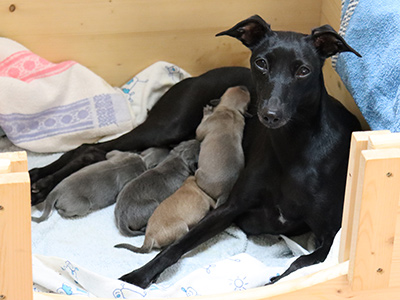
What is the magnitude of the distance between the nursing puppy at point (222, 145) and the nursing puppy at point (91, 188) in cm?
28

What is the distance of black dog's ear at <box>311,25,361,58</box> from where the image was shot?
→ 6.91 ft

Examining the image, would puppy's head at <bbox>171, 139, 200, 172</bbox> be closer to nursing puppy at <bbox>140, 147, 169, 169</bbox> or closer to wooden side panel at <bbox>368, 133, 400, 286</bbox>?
nursing puppy at <bbox>140, 147, 169, 169</bbox>

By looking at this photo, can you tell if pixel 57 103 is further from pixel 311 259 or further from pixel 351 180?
pixel 351 180

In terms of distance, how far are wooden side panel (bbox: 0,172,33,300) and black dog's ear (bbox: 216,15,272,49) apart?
37.6 inches

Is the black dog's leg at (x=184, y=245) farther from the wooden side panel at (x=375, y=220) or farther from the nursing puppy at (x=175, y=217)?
the wooden side panel at (x=375, y=220)

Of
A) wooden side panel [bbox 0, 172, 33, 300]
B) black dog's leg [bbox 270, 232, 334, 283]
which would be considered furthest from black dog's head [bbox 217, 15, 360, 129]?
wooden side panel [bbox 0, 172, 33, 300]

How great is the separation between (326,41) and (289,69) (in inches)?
6.1

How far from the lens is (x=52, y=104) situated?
3.02 m

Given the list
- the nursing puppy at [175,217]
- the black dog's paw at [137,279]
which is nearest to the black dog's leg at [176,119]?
the nursing puppy at [175,217]

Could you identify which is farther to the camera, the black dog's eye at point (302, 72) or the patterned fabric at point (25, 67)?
the patterned fabric at point (25, 67)

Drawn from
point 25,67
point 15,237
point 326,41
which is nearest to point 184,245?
point 326,41

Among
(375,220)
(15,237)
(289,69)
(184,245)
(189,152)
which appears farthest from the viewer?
(189,152)

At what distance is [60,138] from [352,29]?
1.27 m

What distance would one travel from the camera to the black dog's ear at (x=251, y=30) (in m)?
2.19
